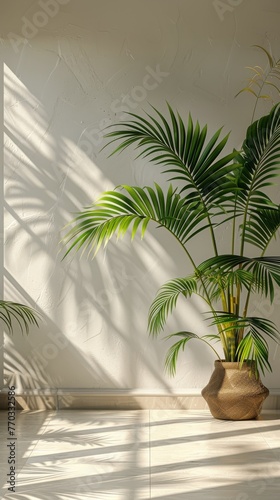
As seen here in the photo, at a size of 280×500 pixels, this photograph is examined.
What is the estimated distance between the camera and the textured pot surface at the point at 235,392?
4.11m

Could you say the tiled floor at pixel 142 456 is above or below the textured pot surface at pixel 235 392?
below

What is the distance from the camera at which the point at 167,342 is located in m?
4.59

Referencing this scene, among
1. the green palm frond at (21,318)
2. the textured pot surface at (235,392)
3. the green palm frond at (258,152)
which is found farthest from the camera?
the green palm frond at (21,318)

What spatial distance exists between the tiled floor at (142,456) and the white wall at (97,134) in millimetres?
410

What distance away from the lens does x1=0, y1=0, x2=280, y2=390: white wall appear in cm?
458

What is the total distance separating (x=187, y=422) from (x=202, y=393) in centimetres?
17

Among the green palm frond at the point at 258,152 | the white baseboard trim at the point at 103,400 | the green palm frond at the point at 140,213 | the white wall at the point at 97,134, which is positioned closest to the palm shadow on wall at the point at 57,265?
the white wall at the point at 97,134

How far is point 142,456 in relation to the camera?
136 inches

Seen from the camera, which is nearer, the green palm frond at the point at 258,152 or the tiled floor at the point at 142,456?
the tiled floor at the point at 142,456

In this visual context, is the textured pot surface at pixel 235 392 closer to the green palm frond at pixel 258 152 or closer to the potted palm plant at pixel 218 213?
the potted palm plant at pixel 218 213

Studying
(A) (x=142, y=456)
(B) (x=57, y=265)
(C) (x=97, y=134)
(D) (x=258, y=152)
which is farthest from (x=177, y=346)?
(C) (x=97, y=134)

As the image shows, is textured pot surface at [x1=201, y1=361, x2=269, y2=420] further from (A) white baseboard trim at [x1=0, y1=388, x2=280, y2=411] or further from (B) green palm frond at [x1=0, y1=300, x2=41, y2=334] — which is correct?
(B) green palm frond at [x1=0, y1=300, x2=41, y2=334]

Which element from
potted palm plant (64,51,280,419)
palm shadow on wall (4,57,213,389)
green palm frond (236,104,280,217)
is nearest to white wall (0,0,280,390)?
palm shadow on wall (4,57,213,389)

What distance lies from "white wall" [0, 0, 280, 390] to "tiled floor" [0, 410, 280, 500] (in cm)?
41
